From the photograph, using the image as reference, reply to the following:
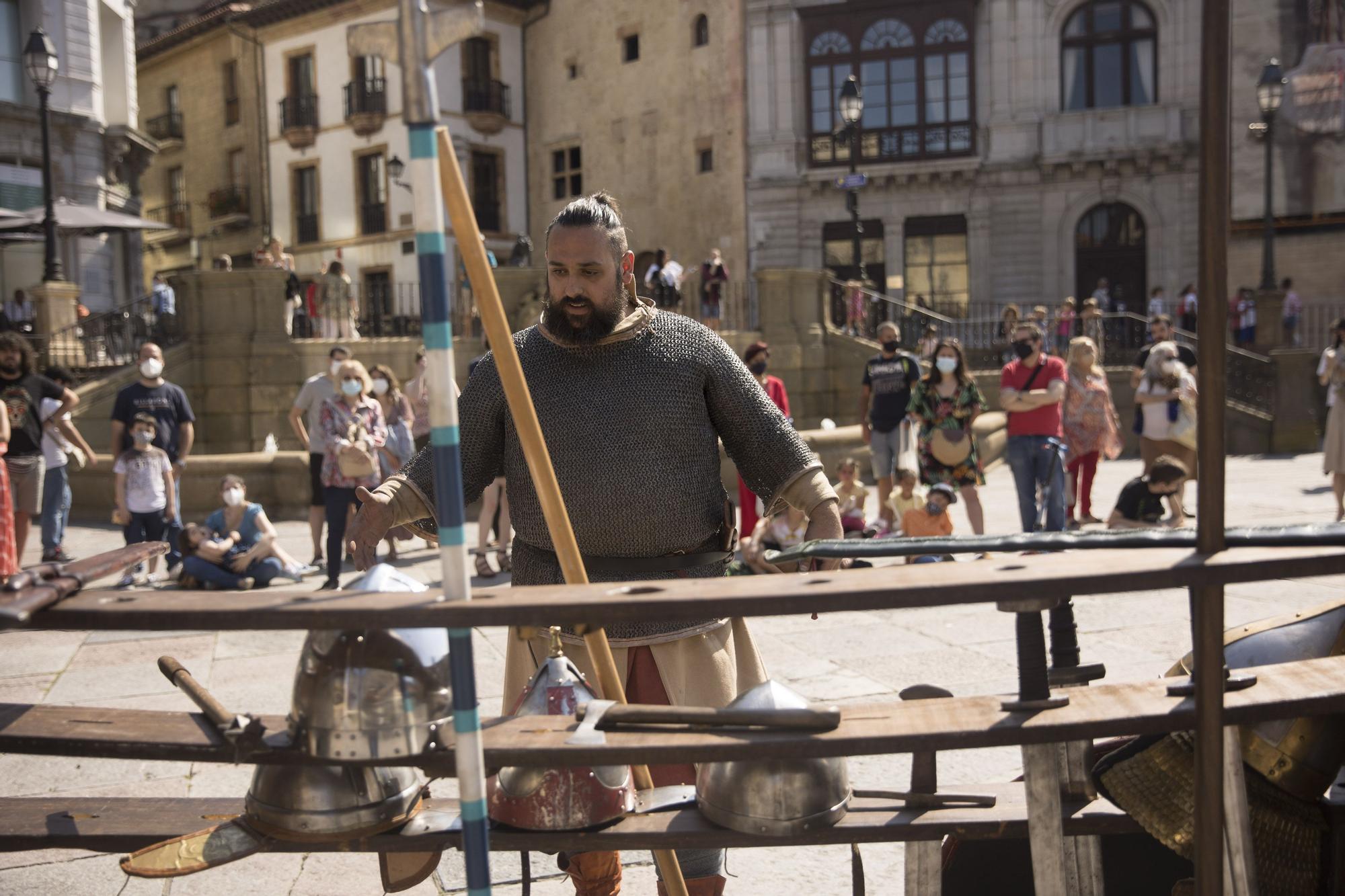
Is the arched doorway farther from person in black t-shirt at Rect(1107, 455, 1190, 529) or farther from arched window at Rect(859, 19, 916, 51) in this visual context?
person in black t-shirt at Rect(1107, 455, 1190, 529)

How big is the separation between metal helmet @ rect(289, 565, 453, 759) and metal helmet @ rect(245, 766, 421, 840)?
0.25ft

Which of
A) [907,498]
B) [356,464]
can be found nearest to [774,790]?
[356,464]

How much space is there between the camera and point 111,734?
2184 millimetres

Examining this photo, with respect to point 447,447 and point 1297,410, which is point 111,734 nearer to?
point 447,447

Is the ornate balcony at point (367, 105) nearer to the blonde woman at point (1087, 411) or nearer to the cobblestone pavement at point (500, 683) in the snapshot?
the cobblestone pavement at point (500, 683)

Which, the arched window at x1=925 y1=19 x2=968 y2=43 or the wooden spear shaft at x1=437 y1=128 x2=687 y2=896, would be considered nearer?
the wooden spear shaft at x1=437 y1=128 x2=687 y2=896

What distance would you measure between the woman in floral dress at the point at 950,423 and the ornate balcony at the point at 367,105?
2777 cm

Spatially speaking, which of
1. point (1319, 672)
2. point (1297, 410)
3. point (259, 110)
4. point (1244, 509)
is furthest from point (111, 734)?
point (259, 110)

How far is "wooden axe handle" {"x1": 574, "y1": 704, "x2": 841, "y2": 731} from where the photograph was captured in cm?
207

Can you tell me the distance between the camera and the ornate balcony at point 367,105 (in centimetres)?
3381

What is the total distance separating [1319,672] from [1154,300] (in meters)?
24.1

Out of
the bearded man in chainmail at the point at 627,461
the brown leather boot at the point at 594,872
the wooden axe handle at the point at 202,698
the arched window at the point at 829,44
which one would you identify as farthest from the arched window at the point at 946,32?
the wooden axe handle at the point at 202,698

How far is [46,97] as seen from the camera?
16953 mm

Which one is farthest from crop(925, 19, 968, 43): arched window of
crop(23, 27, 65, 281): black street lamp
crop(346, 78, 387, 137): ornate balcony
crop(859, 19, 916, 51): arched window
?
crop(23, 27, 65, 281): black street lamp
